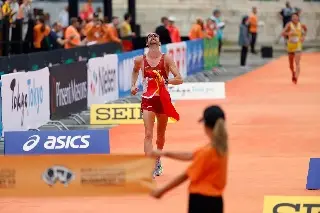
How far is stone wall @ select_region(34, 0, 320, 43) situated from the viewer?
61188mm

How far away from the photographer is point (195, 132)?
22469mm

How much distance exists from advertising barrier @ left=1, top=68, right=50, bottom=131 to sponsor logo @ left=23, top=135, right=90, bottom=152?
2425 millimetres

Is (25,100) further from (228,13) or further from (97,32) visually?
(228,13)

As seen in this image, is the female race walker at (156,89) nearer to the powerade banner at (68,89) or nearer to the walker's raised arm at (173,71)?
the walker's raised arm at (173,71)

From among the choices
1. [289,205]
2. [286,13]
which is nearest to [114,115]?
[289,205]

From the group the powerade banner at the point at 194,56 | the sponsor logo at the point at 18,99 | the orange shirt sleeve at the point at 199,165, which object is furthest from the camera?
the powerade banner at the point at 194,56

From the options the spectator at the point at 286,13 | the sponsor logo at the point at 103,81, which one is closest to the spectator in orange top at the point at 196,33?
the sponsor logo at the point at 103,81

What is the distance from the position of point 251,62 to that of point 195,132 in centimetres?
2805

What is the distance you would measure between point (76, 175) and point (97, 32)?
25.4 meters

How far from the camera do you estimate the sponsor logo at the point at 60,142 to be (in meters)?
17.0

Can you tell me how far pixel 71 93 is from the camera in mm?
24188

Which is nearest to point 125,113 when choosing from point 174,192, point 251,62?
point 174,192

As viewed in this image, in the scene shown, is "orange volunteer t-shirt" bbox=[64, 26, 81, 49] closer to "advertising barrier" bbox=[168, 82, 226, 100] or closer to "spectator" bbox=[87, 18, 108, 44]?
"spectator" bbox=[87, 18, 108, 44]

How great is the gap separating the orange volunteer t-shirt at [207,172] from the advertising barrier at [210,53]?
31.8 m
